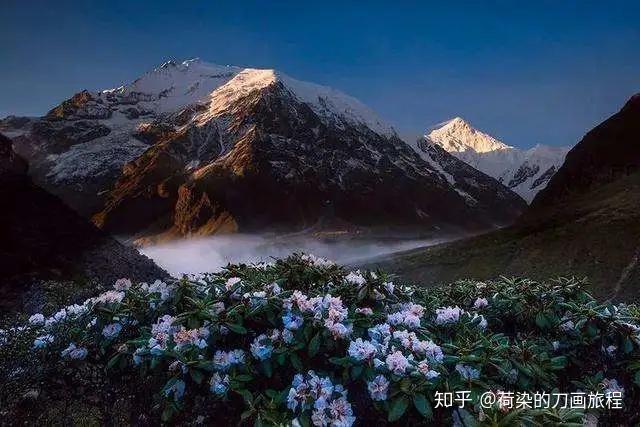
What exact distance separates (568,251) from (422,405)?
12931 cm

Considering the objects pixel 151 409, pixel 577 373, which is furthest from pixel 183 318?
pixel 577 373

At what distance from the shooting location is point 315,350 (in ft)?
22.9

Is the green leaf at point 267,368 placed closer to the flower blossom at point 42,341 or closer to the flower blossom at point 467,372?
the flower blossom at point 467,372

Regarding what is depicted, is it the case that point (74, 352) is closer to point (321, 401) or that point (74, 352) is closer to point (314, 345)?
point (314, 345)

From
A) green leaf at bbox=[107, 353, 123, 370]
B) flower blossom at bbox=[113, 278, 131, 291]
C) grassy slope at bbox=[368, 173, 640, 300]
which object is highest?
flower blossom at bbox=[113, 278, 131, 291]

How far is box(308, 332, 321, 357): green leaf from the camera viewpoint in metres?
6.98

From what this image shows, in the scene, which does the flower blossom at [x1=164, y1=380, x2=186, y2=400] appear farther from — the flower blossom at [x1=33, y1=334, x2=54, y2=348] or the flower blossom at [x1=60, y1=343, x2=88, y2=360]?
the flower blossom at [x1=33, y1=334, x2=54, y2=348]

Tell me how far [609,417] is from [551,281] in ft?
10.3

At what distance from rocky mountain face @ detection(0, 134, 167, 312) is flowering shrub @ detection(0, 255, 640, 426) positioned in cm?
5495

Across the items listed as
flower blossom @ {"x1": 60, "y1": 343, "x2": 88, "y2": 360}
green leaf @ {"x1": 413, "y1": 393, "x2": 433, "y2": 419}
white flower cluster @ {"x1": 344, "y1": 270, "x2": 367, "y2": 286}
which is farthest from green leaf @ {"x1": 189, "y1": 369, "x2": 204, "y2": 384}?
white flower cluster @ {"x1": 344, "y1": 270, "x2": 367, "y2": 286}

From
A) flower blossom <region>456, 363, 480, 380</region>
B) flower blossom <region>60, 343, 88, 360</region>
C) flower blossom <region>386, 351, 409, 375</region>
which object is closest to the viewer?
flower blossom <region>386, 351, 409, 375</region>

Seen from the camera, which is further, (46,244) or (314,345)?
(46,244)

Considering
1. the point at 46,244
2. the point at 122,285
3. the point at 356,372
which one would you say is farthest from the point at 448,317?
the point at 46,244

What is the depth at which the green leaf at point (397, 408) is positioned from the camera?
616 cm
